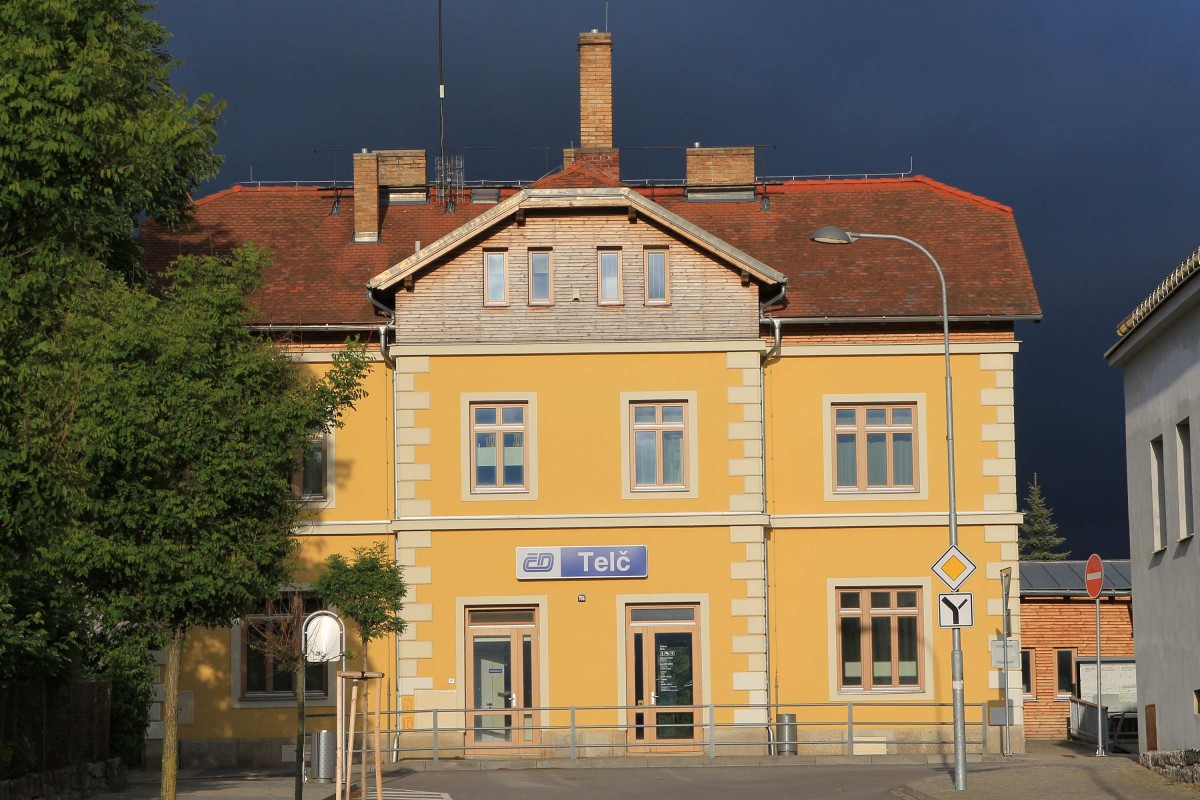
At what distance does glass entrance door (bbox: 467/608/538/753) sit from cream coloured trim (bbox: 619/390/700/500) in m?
3.03

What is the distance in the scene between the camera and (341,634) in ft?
65.6

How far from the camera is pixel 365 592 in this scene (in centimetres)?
2930

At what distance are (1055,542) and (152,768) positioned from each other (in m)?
57.5

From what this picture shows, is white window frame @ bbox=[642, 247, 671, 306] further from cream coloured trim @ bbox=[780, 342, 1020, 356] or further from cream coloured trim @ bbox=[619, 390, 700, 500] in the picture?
cream coloured trim @ bbox=[780, 342, 1020, 356]

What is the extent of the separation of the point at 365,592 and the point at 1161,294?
14.1 meters

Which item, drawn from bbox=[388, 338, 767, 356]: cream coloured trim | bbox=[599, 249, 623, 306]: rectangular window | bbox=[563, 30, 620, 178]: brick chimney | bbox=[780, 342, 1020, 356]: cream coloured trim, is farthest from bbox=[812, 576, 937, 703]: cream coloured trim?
bbox=[563, 30, 620, 178]: brick chimney

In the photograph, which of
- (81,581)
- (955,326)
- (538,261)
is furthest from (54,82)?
(955,326)

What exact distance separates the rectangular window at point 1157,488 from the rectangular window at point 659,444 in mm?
9637

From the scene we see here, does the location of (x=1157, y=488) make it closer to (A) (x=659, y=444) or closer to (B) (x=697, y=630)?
(B) (x=697, y=630)

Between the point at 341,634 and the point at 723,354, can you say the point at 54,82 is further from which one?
the point at 723,354

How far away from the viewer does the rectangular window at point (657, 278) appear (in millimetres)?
32562

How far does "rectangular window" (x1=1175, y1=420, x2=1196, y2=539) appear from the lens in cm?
2334

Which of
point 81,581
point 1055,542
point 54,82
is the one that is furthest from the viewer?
point 1055,542

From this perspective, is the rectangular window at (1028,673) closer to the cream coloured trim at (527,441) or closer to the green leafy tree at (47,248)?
the cream coloured trim at (527,441)
